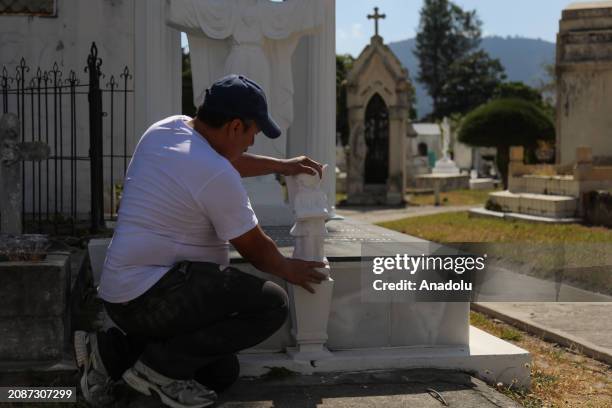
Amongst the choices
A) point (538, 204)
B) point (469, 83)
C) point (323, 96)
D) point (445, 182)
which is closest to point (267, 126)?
point (323, 96)

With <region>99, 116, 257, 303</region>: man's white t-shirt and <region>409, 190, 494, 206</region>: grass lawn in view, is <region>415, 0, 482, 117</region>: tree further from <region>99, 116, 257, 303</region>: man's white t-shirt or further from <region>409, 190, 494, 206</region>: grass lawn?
<region>99, 116, 257, 303</region>: man's white t-shirt

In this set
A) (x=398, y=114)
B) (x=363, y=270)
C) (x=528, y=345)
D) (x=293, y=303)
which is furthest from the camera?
(x=398, y=114)

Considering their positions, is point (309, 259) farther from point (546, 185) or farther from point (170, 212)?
point (546, 185)

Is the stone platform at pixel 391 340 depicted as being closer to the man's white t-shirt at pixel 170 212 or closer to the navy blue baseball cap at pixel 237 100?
the man's white t-shirt at pixel 170 212

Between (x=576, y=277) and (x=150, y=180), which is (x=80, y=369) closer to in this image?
(x=150, y=180)

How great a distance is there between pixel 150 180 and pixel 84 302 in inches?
65.2

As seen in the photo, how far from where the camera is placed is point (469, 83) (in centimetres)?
7106

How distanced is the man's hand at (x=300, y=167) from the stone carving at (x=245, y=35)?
2441 millimetres

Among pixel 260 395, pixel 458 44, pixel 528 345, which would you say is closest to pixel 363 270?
pixel 260 395

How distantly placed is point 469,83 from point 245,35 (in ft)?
220

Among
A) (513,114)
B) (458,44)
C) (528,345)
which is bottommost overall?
(528,345)

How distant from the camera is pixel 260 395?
3.80m

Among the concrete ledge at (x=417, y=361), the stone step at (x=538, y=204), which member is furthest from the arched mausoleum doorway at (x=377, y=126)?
the concrete ledge at (x=417, y=361)

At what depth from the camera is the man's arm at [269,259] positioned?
337cm
